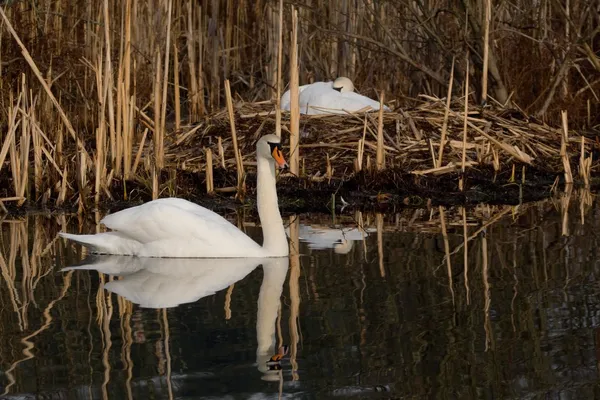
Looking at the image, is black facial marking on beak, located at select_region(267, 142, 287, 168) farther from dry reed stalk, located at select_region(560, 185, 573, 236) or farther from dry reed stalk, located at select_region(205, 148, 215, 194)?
dry reed stalk, located at select_region(205, 148, 215, 194)

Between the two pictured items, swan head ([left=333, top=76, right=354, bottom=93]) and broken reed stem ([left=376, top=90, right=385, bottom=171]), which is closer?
broken reed stem ([left=376, top=90, right=385, bottom=171])

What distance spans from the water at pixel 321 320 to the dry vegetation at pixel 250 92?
5.03 ft

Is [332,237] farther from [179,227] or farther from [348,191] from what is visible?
[348,191]

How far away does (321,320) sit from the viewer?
196 inches

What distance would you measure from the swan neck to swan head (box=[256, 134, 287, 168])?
4cm

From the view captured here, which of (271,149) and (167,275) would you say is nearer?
(167,275)

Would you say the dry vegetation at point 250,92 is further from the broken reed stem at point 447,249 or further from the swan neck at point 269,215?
the swan neck at point 269,215

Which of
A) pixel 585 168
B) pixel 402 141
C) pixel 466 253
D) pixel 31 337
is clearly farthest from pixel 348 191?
pixel 31 337

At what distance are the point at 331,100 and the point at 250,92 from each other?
9.45 feet

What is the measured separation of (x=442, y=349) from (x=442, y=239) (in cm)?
298

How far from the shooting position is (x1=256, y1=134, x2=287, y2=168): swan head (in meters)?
6.92

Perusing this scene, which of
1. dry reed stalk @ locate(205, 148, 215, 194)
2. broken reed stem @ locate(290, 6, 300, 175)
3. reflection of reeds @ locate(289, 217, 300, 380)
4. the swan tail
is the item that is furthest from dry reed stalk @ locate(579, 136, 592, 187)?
the swan tail

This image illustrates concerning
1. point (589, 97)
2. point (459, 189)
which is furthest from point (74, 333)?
point (589, 97)

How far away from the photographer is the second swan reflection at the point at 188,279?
17.2 ft
